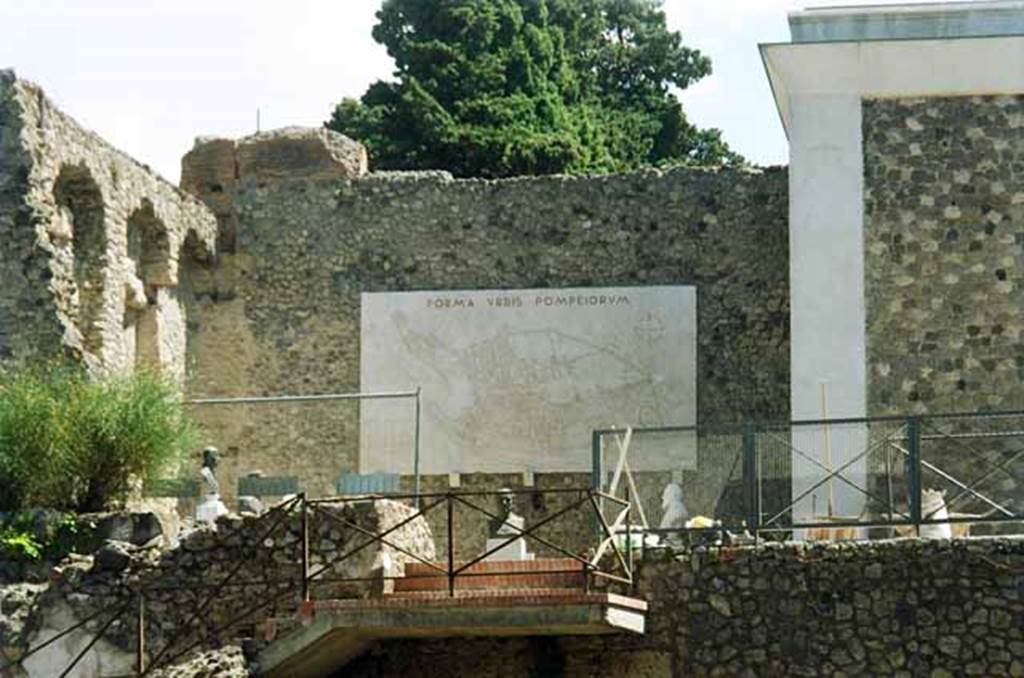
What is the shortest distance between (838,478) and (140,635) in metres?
6.13

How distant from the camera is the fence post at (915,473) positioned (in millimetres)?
22875

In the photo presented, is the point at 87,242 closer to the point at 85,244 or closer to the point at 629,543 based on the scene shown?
the point at 85,244

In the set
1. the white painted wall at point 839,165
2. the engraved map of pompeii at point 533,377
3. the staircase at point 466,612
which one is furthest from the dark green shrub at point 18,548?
the white painted wall at point 839,165

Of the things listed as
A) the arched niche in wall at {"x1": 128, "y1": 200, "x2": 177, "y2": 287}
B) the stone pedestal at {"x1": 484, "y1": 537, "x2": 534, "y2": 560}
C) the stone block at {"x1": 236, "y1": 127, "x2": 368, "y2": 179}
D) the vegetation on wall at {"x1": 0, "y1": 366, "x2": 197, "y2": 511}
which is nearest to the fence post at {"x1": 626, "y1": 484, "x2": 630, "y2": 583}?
the stone pedestal at {"x1": 484, "y1": 537, "x2": 534, "y2": 560}

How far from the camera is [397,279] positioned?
103 feet

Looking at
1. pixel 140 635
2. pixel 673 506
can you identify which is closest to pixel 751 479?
pixel 673 506

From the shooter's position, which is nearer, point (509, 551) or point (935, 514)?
point (935, 514)

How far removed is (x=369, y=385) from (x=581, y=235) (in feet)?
9.64

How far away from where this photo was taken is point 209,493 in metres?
27.2

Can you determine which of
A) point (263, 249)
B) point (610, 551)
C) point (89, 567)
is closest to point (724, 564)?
point (610, 551)

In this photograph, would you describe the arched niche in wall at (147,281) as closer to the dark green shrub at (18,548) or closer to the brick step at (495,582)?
the dark green shrub at (18,548)

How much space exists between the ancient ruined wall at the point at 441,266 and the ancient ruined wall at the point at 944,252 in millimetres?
2295

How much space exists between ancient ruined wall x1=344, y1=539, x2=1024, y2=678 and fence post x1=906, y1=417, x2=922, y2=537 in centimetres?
53

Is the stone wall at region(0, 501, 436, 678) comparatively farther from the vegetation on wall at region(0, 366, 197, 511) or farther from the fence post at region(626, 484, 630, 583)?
the fence post at region(626, 484, 630, 583)
